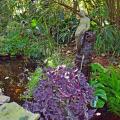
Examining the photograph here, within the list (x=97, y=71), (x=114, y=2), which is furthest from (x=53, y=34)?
Result: (x=97, y=71)

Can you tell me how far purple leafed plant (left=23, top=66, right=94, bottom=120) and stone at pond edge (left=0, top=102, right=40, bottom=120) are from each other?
0.33ft

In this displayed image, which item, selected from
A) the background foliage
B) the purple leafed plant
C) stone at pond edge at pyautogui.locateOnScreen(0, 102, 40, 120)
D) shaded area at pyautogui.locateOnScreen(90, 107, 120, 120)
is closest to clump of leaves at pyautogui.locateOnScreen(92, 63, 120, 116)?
shaded area at pyautogui.locateOnScreen(90, 107, 120, 120)

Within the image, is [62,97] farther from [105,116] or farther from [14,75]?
[14,75]

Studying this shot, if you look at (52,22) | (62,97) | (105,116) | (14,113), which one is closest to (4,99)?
(14,113)

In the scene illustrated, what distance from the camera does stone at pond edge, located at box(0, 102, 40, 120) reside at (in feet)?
8.53

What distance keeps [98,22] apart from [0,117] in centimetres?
276

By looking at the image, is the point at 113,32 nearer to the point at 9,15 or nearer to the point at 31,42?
the point at 31,42

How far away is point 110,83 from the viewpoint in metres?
3.12

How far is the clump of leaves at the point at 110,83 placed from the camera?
298 centimetres

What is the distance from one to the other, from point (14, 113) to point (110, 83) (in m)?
0.86

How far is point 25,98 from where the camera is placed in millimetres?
3273

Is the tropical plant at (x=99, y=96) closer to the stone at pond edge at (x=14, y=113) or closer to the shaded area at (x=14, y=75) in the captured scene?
the stone at pond edge at (x=14, y=113)

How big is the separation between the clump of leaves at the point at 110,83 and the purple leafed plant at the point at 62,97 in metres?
0.33

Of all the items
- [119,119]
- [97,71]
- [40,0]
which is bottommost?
[119,119]
